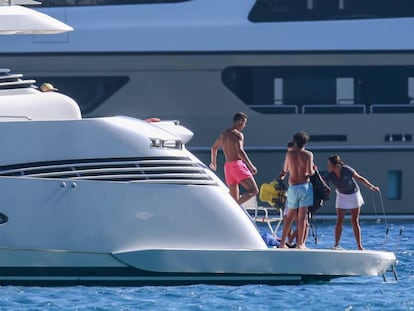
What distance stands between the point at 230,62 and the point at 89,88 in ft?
6.38

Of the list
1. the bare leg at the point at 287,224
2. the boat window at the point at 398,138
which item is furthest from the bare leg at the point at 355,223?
the boat window at the point at 398,138

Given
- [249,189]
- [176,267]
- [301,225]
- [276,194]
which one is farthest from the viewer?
[276,194]

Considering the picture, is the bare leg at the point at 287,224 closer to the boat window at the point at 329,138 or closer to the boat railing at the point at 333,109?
the boat window at the point at 329,138

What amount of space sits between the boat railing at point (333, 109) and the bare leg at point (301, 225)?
25.7ft

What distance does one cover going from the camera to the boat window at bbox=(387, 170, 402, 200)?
21672mm

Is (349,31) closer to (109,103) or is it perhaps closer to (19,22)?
(109,103)

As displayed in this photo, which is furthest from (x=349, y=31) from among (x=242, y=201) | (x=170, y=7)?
(x=242, y=201)

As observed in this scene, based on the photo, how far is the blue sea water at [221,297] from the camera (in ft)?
40.2

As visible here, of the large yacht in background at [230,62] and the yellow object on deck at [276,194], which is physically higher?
the large yacht in background at [230,62]

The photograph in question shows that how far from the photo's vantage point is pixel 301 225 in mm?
14062

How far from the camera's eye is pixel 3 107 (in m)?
13.2

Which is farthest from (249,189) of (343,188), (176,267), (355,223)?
(176,267)

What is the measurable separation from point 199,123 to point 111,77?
4.41 ft

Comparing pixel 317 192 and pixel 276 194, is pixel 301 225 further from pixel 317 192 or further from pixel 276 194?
pixel 276 194
